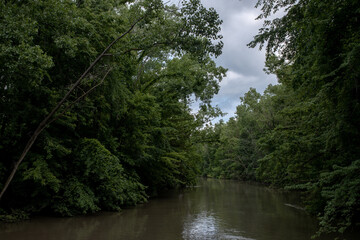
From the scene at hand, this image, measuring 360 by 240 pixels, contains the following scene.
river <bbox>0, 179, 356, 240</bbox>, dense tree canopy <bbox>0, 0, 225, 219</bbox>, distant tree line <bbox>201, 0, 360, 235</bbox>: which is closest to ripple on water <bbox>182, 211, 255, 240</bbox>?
river <bbox>0, 179, 356, 240</bbox>

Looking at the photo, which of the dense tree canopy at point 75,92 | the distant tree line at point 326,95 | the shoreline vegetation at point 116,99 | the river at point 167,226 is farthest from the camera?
the river at point 167,226

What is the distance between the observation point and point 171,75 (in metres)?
20.1

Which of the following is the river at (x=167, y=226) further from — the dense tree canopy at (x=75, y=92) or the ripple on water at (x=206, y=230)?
the dense tree canopy at (x=75, y=92)

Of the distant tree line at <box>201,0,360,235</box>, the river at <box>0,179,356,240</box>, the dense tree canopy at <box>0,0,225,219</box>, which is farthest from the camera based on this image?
the river at <box>0,179,356,240</box>

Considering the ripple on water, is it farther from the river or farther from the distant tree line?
the distant tree line

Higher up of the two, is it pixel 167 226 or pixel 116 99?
pixel 116 99

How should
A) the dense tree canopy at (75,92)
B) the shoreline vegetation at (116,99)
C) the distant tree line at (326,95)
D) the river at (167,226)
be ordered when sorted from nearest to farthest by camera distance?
the distant tree line at (326,95), the shoreline vegetation at (116,99), the dense tree canopy at (75,92), the river at (167,226)

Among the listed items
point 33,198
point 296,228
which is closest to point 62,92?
point 33,198

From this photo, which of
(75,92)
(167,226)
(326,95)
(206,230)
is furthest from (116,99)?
(326,95)

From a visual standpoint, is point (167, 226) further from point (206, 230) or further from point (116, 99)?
point (116, 99)

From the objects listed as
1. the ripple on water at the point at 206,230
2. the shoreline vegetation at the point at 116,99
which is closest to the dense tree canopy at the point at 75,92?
the shoreline vegetation at the point at 116,99

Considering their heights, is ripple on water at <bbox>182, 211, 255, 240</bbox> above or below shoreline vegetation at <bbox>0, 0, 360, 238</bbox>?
below

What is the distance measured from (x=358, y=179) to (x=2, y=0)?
30.2 feet

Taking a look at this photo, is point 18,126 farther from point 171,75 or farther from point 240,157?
point 240,157
